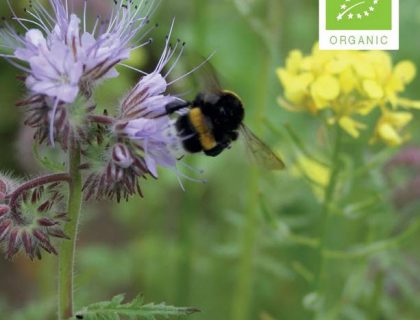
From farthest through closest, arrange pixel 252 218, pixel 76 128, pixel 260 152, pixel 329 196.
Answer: pixel 252 218 → pixel 329 196 → pixel 260 152 → pixel 76 128

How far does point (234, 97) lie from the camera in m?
1.88

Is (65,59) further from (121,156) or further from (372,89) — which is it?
(372,89)

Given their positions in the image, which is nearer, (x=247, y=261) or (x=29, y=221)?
(x=29, y=221)

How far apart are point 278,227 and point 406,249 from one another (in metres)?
1.27

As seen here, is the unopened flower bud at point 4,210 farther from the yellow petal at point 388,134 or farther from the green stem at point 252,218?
the green stem at point 252,218

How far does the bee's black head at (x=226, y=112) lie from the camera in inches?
72.4

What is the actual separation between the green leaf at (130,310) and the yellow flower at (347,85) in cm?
83

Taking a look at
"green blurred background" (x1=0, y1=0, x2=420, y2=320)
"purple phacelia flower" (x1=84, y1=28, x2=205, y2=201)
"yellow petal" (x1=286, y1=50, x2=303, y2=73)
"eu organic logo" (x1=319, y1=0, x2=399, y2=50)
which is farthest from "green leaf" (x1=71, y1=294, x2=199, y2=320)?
"eu organic logo" (x1=319, y1=0, x2=399, y2=50)

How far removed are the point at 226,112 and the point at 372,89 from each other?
0.52 m

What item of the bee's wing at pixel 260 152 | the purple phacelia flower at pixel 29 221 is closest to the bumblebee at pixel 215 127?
the bee's wing at pixel 260 152

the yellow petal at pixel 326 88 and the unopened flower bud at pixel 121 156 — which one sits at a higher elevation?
the yellow petal at pixel 326 88

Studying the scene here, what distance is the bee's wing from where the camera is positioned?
1894mm

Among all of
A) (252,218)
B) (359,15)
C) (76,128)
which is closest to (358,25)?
(359,15)

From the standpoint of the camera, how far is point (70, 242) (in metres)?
1.67
